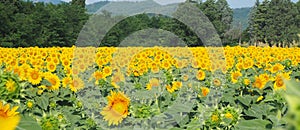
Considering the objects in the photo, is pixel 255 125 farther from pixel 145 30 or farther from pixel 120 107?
pixel 145 30

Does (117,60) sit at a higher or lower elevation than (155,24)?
lower

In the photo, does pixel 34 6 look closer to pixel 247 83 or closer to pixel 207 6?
pixel 207 6

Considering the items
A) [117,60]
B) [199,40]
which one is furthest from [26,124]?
[199,40]

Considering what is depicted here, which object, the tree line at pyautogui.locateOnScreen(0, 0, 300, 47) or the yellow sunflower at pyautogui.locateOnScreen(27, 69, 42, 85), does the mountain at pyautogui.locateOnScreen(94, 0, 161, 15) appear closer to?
the yellow sunflower at pyautogui.locateOnScreen(27, 69, 42, 85)

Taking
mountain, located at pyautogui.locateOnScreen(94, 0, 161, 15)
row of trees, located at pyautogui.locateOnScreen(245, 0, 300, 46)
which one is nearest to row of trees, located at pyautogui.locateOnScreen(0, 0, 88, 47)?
mountain, located at pyautogui.locateOnScreen(94, 0, 161, 15)

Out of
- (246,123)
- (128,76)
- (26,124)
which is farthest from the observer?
(128,76)

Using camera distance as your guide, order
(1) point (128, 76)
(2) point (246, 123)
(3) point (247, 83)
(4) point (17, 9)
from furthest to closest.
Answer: (4) point (17, 9), (1) point (128, 76), (3) point (247, 83), (2) point (246, 123)
